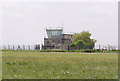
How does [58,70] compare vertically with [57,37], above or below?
below

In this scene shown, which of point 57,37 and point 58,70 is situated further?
point 57,37

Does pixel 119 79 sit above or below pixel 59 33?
below

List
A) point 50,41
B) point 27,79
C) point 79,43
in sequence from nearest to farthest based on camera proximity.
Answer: point 27,79, point 79,43, point 50,41

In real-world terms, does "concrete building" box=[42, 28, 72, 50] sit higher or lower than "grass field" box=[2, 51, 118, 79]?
higher

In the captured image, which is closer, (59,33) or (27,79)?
(27,79)

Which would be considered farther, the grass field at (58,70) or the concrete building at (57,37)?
the concrete building at (57,37)

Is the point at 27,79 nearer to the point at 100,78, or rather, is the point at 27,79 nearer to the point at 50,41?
the point at 100,78

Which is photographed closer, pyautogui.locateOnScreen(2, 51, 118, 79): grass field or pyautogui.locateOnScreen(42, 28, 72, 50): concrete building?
pyautogui.locateOnScreen(2, 51, 118, 79): grass field

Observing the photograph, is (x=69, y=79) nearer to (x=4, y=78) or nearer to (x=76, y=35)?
(x=4, y=78)

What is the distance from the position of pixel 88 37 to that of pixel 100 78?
11322 centimetres

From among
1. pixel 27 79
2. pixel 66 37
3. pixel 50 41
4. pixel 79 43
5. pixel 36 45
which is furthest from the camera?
pixel 66 37

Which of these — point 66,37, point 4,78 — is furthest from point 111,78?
point 66,37

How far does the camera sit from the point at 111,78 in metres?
12.3

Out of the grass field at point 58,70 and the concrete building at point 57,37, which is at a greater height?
the concrete building at point 57,37
